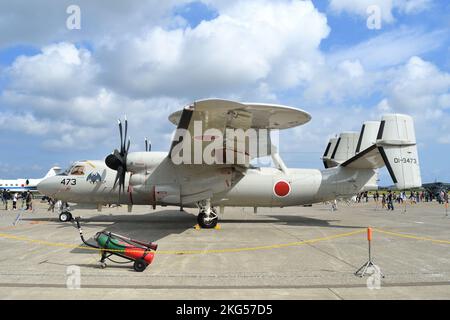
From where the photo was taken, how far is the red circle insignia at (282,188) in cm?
1800

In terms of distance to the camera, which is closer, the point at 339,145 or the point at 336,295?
the point at 336,295

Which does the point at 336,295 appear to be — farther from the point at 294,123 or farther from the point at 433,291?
the point at 294,123

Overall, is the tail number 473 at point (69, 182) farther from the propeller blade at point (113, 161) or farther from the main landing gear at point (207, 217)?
the main landing gear at point (207, 217)

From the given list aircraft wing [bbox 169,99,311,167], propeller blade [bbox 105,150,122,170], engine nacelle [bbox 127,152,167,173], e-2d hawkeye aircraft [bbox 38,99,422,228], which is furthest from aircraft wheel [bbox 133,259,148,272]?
propeller blade [bbox 105,150,122,170]

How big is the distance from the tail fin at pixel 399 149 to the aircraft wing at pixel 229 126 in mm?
4327

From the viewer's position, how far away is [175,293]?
20.8ft

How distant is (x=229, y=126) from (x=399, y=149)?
8.25 meters

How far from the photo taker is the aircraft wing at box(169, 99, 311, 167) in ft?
40.2

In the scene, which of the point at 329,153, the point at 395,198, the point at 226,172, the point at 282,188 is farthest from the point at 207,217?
the point at 395,198

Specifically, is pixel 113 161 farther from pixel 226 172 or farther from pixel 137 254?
pixel 137 254

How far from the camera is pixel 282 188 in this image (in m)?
18.0
